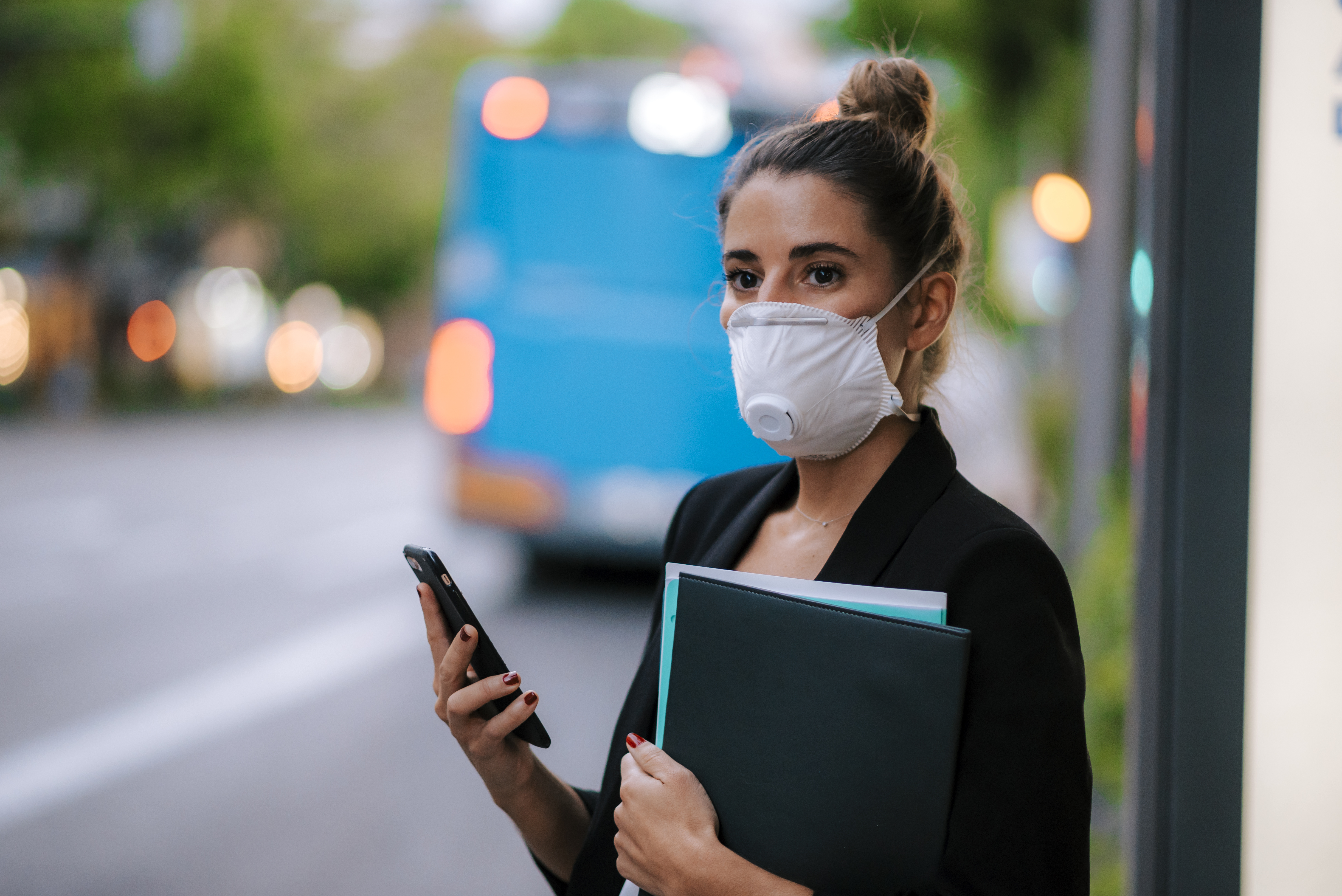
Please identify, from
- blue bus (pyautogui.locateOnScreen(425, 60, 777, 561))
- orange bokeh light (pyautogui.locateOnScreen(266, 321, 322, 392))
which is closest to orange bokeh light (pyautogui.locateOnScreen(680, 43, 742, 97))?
blue bus (pyautogui.locateOnScreen(425, 60, 777, 561))

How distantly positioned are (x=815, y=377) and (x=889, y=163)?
0.28 m

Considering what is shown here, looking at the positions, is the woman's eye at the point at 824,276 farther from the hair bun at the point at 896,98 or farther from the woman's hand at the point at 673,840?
the woman's hand at the point at 673,840

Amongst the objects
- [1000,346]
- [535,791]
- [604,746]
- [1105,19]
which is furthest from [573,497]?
[535,791]

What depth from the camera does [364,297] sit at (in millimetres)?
44594

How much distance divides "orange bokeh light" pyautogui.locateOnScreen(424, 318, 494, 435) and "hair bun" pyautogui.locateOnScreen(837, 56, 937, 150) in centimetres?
639

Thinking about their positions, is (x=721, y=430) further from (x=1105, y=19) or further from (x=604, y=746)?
(x=1105, y=19)

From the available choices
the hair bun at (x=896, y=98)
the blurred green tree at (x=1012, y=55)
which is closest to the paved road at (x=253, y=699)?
the hair bun at (x=896, y=98)

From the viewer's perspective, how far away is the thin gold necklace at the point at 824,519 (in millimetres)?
1587

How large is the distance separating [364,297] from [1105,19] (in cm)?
4083

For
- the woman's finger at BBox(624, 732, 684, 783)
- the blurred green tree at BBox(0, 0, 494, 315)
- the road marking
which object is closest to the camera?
the woman's finger at BBox(624, 732, 684, 783)

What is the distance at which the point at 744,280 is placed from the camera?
5.24ft

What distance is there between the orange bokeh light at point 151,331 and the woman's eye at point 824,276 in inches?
1142

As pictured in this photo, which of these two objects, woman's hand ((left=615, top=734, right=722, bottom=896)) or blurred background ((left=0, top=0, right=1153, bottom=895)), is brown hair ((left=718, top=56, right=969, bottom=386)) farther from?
woman's hand ((left=615, top=734, right=722, bottom=896))

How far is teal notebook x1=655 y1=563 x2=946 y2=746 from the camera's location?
1.33 meters
